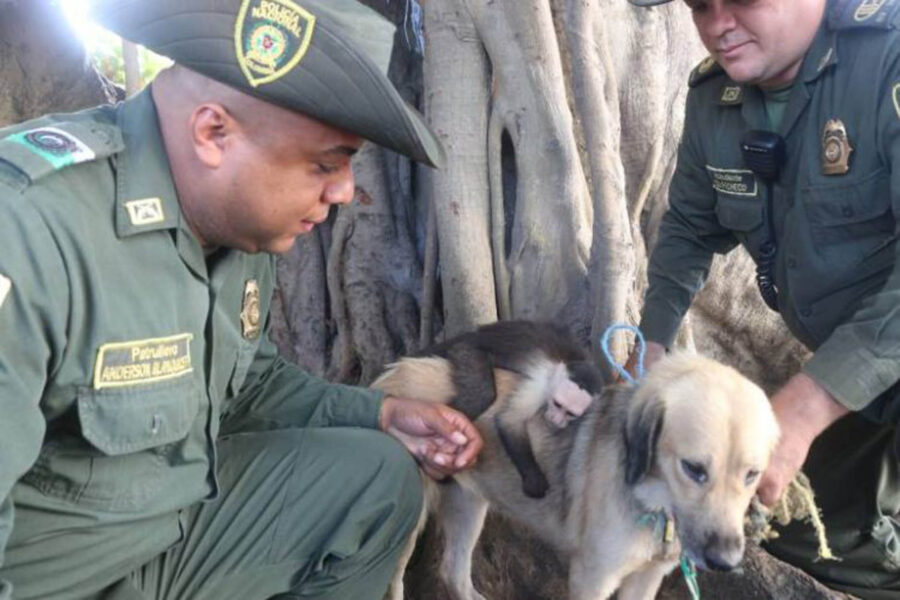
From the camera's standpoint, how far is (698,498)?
278 cm

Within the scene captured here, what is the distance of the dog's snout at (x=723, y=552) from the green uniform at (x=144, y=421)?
3.26 feet

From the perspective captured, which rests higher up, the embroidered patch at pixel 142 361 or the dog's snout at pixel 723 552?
the embroidered patch at pixel 142 361

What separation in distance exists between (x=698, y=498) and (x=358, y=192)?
9.13ft

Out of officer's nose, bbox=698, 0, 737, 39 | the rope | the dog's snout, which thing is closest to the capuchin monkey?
the rope

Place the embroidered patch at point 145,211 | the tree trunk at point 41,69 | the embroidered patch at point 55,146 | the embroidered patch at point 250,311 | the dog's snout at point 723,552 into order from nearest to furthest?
the embroidered patch at point 55,146 → the embroidered patch at point 145,211 → the dog's snout at point 723,552 → the embroidered patch at point 250,311 → the tree trunk at point 41,69

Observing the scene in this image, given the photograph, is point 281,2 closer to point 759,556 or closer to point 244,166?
point 244,166

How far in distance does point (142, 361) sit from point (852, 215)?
8.29ft

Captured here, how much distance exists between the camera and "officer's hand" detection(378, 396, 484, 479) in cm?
314

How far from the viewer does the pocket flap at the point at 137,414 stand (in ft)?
7.06

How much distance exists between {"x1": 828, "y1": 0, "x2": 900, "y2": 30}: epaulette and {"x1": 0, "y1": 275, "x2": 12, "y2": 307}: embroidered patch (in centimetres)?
286

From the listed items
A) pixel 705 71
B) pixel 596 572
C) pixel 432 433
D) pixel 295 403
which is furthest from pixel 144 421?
pixel 705 71

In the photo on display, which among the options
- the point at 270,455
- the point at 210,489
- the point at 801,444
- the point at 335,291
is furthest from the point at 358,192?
the point at 801,444

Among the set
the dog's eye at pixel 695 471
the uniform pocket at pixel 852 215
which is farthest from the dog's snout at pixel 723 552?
the uniform pocket at pixel 852 215

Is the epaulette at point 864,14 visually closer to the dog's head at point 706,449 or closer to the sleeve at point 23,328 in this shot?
the dog's head at point 706,449
